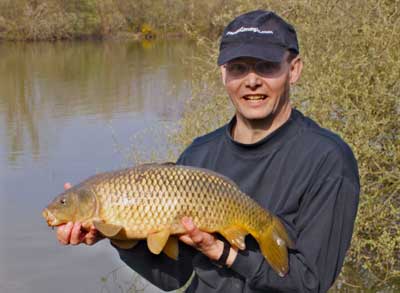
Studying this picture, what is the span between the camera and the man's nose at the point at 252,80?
1.98 metres

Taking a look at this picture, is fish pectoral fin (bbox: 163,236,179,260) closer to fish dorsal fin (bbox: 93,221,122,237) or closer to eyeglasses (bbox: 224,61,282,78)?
fish dorsal fin (bbox: 93,221,122,237)

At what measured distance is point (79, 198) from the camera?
2012 millimetres

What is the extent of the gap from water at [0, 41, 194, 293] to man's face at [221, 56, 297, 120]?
4248 mm

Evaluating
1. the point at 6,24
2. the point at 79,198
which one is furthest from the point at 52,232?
the point at 6,24

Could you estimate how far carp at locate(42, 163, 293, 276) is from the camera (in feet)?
6.22

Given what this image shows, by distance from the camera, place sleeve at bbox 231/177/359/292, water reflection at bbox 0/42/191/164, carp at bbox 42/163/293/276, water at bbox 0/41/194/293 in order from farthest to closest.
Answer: water reflection at bbox 0/42/191/164 < water at bbox 0/41/194/293 < carp at bbox 42/163/293/276 < sleeve at bbox 231/177/359/292

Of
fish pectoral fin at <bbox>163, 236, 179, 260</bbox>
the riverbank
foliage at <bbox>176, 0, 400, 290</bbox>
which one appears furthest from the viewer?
the riverbank

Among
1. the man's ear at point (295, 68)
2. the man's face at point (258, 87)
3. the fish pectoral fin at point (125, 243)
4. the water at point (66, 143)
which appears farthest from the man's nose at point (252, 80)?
the water at point (66, 143)

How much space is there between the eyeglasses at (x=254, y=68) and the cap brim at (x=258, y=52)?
33 millimetres

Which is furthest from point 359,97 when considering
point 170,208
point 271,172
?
point 170,208

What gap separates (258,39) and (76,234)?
85 centimetres

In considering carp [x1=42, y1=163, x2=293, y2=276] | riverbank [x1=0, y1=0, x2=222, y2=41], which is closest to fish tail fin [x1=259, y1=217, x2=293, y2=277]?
carp [x1=42, y1=163, x2=293, y2=276]

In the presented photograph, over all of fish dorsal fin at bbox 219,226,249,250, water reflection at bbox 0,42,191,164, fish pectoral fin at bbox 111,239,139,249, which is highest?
fish dorsal fin at bbox 219,226,249,250

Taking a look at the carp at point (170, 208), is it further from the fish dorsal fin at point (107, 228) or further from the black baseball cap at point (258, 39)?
the black baseball cap at point (258, 39)
